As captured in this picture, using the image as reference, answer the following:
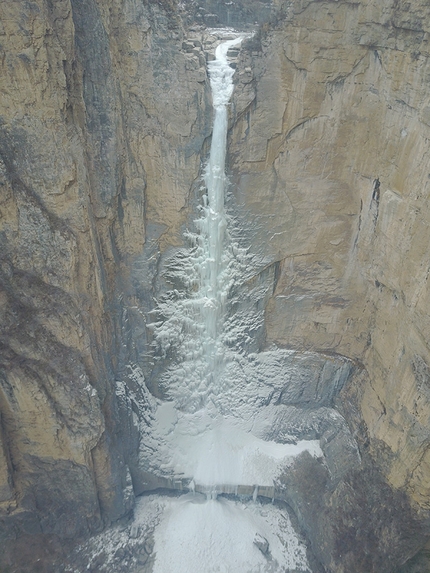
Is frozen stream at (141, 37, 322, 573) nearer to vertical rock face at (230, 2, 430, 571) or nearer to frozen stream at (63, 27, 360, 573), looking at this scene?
frozen stream at (63, 27, 360, 573)

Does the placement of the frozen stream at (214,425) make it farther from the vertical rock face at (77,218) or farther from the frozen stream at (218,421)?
the vertical rock face at (77,218)

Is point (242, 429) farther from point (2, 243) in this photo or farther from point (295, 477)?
point (2, 243)

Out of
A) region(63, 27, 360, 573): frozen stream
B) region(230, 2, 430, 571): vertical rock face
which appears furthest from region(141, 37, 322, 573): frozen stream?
region(230, 2, 430, 571): vertical rock face

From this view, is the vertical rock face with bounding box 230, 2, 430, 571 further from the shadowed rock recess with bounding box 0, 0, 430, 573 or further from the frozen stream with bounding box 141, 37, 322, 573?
the frozen stream with bounding box 141, 37, 322, 573

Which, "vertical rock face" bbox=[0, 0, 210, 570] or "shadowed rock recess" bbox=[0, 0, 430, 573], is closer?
"vertical rock face" bbox=[0, 0, 210, 570]

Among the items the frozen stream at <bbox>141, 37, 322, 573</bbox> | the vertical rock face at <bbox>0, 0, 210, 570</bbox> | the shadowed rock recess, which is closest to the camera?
the vertical rock face at <bbox>0, 0, 210, 570</bbox>

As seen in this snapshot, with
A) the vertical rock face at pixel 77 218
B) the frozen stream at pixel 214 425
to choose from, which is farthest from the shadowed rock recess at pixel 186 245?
the frozen stream at pixel 214 425

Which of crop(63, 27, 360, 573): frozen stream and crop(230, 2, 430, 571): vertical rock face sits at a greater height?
crop(230, 2, 430, 571): vertical rock face

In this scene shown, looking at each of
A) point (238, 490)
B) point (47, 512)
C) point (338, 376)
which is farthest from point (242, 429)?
point (47, 512)

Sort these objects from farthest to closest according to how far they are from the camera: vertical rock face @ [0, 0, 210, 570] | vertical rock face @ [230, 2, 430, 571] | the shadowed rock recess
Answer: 1. vertical rock face @ [230, 2, 430, 571]
2. the shadowed rock recess
3. vertical rock face @ [0, 0, 210, 570]
